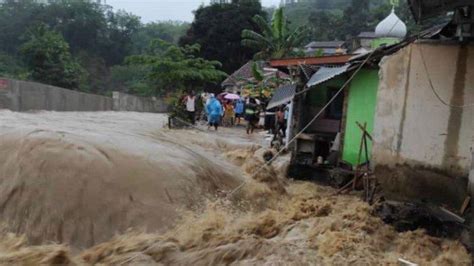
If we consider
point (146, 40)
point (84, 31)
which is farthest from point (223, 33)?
point (146, 40)

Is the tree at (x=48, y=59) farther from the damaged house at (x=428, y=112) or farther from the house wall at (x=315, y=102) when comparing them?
the damaged house at (x=428, y=112)

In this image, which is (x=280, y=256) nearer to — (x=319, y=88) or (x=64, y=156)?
(x=64, y=156)

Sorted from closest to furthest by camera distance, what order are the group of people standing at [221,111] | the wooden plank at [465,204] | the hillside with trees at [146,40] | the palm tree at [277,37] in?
the wooden plank at [465,204] < the group of people standing at [221,111] < the palm tree at [277,37] < the hillside with trees at [146,40]

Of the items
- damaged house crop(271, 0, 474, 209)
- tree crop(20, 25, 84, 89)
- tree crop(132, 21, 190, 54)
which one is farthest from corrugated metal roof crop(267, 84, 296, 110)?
tree crop(132, 21, 190, 54)

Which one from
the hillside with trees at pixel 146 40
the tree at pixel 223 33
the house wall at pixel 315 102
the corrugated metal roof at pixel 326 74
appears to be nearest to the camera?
the corrugated metal roof at pixel 326 74

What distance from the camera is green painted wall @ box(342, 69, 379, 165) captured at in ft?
35.9

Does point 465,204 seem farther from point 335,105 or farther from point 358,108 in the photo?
point 335,105

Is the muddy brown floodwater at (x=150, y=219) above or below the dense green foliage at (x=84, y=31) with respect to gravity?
below

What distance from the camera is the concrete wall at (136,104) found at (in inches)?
1470

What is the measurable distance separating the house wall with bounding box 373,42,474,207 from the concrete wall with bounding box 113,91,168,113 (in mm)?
29601

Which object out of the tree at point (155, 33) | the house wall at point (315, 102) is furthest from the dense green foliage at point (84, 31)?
the house wall at point (315, 102)

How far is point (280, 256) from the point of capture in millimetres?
6410

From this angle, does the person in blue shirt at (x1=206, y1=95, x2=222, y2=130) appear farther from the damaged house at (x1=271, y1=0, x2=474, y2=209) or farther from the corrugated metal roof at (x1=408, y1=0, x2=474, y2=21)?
the corrugated metal roof at (x1=408, y1=0, x2=474, y2=21)

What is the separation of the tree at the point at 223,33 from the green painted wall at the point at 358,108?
35223mm
